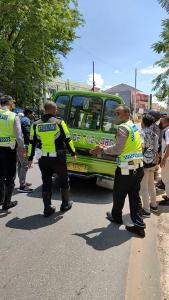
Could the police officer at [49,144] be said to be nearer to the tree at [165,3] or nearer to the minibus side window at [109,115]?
the minibus side window at [109,115]

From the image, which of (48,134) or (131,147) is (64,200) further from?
(131,147)

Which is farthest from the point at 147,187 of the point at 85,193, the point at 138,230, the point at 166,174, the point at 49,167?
the point at 85,193

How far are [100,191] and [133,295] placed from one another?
4754 mm

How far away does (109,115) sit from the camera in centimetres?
855

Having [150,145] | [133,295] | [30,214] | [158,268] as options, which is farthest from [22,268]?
[150,145]

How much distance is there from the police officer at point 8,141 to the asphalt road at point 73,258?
480 millimetres

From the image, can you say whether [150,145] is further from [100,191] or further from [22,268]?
[22,268]

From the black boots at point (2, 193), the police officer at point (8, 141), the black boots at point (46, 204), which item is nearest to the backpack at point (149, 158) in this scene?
the black boots at point (46, 204)

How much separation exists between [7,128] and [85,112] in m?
2.57

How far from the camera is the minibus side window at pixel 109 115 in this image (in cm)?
852

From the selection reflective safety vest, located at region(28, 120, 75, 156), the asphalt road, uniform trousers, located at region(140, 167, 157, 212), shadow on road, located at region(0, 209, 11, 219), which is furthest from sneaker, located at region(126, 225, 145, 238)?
shadow on road, located at region(0, 209, 11, 219)

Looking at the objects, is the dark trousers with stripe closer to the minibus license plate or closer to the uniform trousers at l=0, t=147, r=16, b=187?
the uniform trousers at l=0, t=147, r=16, b=187

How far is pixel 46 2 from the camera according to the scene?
24.8 m

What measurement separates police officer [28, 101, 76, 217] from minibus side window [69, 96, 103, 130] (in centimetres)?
222
